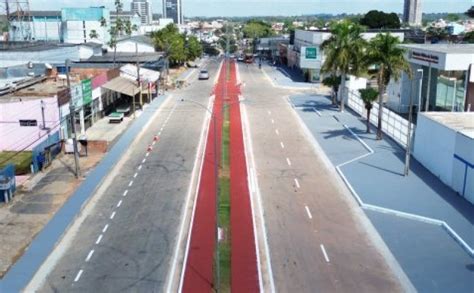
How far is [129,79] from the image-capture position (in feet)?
200

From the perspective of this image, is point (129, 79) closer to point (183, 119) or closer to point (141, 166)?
point (183, 119)

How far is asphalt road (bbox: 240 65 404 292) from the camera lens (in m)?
20.9

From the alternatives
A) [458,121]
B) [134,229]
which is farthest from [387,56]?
[134,229]

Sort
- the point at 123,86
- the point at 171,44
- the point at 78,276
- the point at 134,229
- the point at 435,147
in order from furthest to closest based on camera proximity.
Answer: the point at 171,44 < the point at 123,86 < the point at 435,147 < the point at 134,229 < the point at 78,276

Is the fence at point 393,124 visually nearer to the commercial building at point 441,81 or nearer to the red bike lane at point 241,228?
the commercial building at point 441,81

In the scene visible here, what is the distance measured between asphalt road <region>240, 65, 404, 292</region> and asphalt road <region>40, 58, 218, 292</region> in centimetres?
461

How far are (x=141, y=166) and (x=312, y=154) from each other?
463 inches

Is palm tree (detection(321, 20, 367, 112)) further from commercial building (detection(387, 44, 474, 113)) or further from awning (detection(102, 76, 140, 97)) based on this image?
awning (detection(102, 76, 140, 97))

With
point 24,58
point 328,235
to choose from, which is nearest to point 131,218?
point 328,235

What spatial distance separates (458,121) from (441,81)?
18227mm

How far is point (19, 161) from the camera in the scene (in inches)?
1515

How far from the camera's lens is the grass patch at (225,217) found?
21091mm

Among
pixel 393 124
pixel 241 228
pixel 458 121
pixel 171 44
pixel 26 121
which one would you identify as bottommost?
pixel 241 228

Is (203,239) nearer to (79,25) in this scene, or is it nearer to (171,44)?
(171,44)
